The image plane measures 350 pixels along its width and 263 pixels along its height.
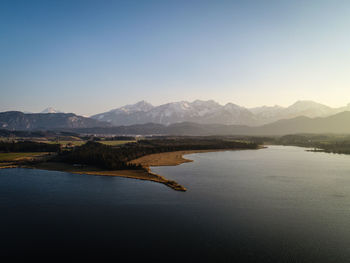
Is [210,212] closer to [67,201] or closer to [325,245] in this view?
Answer: [325,245]

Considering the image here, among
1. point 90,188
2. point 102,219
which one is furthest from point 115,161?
point 102,219

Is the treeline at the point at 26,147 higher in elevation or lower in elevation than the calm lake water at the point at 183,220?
higher

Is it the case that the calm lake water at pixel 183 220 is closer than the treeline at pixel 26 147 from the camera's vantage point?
Yes

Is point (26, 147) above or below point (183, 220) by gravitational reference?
above

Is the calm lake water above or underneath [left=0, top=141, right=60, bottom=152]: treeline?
underneath

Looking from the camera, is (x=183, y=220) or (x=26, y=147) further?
(x=26, y=147)

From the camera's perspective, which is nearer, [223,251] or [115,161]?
[223,251]

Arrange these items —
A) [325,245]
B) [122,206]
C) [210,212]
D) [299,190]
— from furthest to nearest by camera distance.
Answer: [299,190]
[122,206]
[210,212]
[325,245]

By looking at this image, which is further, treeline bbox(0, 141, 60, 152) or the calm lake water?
treeline bbox(0, 141, 60, 152)
